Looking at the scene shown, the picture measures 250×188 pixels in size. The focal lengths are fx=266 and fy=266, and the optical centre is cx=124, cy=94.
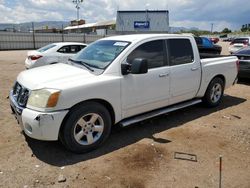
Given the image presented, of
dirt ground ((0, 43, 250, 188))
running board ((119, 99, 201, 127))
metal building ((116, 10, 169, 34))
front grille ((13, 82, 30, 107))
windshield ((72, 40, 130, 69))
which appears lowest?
dirt ground ((0, 43, 250, 188))

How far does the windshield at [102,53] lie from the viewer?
179 inches

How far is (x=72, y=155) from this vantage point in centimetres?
409

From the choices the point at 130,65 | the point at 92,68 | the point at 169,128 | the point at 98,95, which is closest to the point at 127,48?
the point at 130,65

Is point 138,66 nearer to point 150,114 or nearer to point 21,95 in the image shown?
point 150,114

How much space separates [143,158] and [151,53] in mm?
1975

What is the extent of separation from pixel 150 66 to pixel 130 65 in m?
0.60

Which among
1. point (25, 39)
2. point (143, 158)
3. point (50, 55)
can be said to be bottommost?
point (143, 158)

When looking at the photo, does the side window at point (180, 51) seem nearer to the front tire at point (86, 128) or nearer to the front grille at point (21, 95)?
the front tire at point (86, 128)

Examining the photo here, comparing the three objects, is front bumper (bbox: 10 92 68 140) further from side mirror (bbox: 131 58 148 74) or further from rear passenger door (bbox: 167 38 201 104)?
rear passenger door (bbox: 167 38 201 104)

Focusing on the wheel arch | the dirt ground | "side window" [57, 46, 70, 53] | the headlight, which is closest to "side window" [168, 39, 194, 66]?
the dirt ground

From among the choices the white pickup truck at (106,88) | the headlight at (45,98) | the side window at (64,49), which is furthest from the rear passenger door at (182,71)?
the side window at (64,49)

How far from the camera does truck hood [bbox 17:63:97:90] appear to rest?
3.90m

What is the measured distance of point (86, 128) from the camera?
4.13 metres

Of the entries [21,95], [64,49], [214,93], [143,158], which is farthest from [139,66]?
[64,49]
